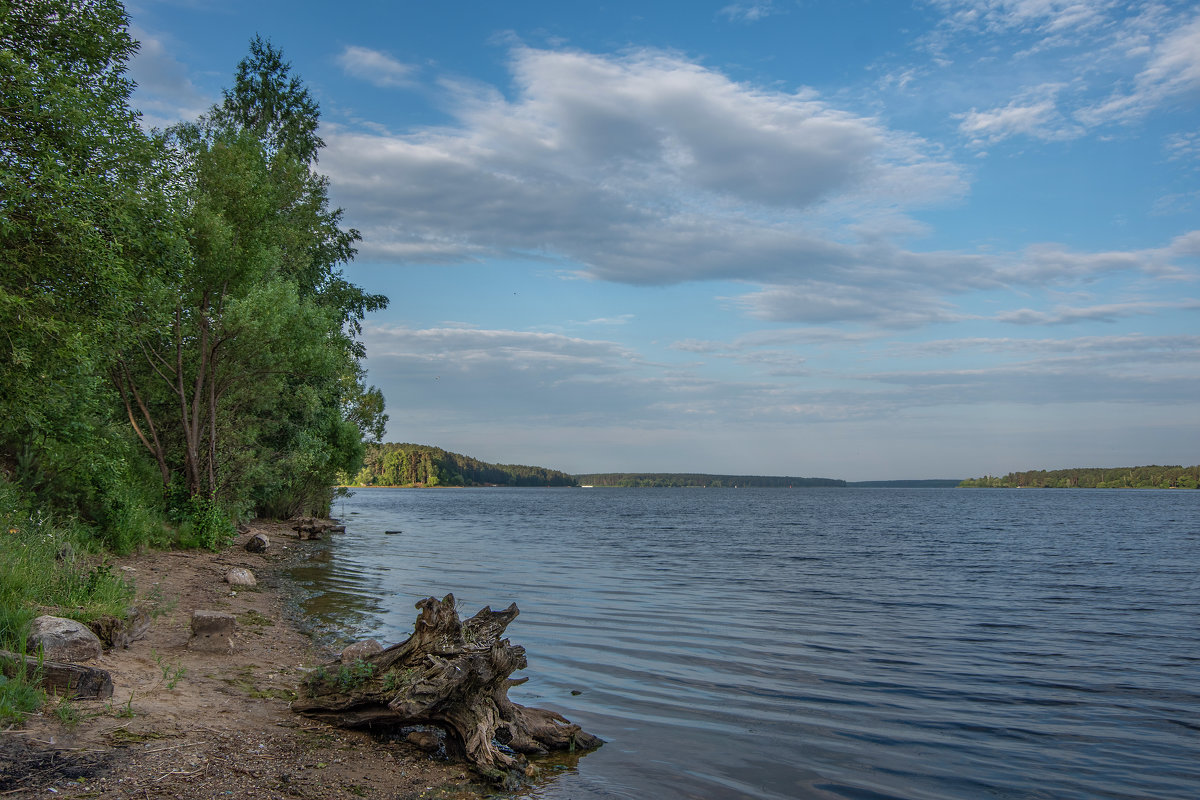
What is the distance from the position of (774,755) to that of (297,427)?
28.6 meters

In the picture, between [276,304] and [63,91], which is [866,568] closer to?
[276,304]

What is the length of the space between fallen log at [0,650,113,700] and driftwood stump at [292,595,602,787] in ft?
5.79

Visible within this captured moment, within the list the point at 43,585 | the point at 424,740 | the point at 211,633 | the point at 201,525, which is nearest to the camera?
the point at 424,740

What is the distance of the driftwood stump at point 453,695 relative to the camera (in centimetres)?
708

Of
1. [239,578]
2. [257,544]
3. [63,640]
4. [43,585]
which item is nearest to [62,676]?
[63,640]

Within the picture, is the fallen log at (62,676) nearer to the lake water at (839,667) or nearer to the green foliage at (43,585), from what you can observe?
the green foliage at (43,585)

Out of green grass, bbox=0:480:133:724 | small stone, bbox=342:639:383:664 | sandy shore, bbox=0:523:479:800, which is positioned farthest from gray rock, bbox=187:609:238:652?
small stone, bbox=342:639:383:664

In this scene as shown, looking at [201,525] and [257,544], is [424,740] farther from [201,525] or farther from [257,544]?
[257,544]

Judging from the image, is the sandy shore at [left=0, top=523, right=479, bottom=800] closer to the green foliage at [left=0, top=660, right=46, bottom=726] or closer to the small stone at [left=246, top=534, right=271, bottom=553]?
the green foliage at [left=0, top=660, right=46, bottom=726]

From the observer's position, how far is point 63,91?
35.9ft

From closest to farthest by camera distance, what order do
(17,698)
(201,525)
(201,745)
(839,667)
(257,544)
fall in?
(17,698) → (201,745) → (839,667) → (201,525) → (257,544)

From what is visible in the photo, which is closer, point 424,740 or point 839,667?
point 424,740

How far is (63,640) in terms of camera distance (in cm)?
757

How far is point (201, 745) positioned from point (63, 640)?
252 centimetres
